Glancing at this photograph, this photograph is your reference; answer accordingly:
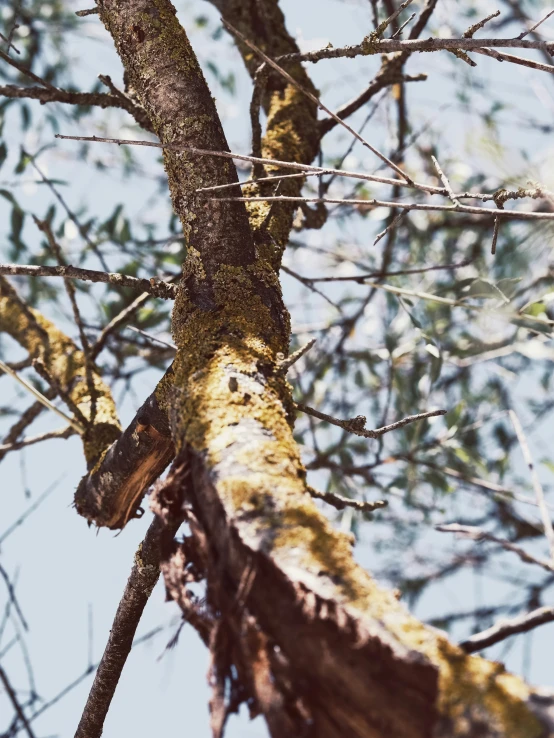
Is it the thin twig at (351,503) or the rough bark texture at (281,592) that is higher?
the thin twig at (351,503)

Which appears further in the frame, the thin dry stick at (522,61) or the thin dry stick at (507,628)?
the thin dry stick at (522,61)

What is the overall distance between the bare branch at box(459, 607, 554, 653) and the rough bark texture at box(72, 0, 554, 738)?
2 cm

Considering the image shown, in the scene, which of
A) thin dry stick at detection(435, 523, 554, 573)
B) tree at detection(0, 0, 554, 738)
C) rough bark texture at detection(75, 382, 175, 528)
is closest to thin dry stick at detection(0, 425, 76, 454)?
tree at detection(0, 0, 554, 738)

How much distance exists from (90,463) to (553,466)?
6.24 ft

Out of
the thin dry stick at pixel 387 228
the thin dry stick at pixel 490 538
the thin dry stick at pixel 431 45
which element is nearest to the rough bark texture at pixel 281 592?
the thin dry stick at pixel 490 538

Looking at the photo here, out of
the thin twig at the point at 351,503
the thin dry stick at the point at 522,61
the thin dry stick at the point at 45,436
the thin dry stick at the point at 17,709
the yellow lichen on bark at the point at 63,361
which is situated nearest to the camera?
the thin dry stick at the point at 522,61

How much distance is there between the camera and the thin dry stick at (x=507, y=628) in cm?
71

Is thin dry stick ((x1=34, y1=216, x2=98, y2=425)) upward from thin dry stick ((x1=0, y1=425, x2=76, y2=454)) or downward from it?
upward

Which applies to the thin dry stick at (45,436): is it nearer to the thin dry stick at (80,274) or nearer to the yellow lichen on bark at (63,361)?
the yellow lichen on bark at (63,361)

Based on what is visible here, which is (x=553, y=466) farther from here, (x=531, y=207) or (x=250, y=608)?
(x=250, y=608)

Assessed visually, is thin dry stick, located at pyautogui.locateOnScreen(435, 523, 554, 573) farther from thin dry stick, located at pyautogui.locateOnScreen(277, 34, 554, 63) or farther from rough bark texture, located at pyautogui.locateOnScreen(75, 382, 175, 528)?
thin dry stick, located at pyautogui.locateOnScreen(277, 34, 554, 63)

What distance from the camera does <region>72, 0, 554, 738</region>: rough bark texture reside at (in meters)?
0.67

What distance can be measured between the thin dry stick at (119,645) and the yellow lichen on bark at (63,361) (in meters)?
0.44

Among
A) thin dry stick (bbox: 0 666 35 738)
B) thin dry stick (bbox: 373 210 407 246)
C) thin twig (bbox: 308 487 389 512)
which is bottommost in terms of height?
thin dry stick (bbox: 0 666 35 738)
